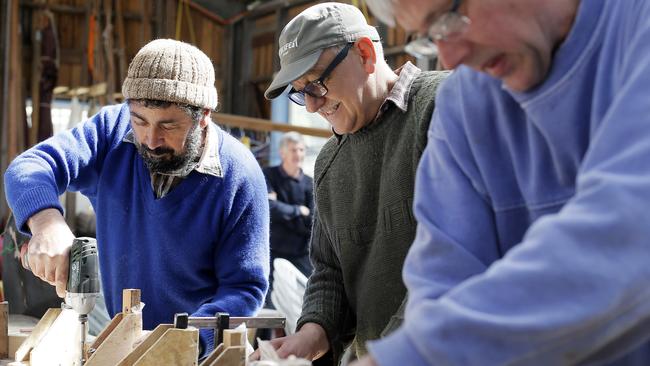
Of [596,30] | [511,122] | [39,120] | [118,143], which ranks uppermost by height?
[596,30]

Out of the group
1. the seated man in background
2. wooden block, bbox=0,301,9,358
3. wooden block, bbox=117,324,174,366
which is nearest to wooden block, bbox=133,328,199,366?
Result: wooden block, bbox=117,324,174,366

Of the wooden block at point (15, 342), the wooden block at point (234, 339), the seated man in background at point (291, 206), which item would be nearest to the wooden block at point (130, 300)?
the wooden block at point (234, 339)

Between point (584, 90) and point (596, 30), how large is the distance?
9cm

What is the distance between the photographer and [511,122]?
4.50 feet

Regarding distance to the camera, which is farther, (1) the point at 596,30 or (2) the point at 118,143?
(2) the point at 118,143

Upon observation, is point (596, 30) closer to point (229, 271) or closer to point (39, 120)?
point (229, 271)

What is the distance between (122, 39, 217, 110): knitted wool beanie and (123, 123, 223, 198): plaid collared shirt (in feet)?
0.46

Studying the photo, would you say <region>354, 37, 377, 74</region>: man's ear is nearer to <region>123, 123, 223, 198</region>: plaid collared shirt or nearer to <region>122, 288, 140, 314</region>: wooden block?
<region>123, 123, 223, 198</region>: plaid collared shirt

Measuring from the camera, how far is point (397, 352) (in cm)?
109

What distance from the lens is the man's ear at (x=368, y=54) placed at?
238cm

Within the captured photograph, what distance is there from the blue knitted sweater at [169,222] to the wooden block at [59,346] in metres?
0.53

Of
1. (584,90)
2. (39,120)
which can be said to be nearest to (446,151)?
(584,90)

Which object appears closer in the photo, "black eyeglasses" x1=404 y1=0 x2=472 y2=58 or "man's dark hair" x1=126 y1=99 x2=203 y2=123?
"black eyeglasses" x1=404 y1=0 x2=472 y2=58

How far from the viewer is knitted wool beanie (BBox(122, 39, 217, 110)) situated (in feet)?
9.26
